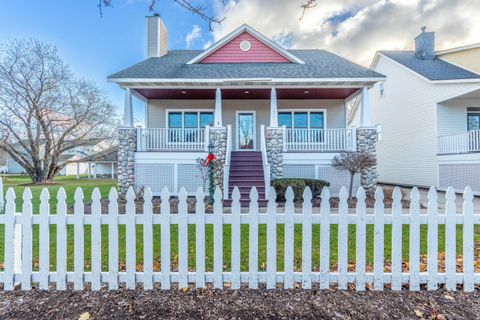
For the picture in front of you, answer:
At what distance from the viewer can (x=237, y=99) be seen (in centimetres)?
1352

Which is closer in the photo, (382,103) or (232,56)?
(232,56)

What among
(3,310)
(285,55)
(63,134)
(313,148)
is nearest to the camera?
(3,310)

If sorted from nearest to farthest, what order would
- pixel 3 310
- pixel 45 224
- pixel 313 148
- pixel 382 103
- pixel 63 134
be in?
pixel 3 310 → pixel 45 224 → pixel 313 148 → pixel 382 103 → pixel 63 134

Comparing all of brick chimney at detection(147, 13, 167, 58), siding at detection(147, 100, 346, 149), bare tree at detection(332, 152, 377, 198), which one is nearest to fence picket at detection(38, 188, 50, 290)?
bare tree at detection(332, 152, 377, 198)

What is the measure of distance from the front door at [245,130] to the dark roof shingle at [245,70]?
2.46m

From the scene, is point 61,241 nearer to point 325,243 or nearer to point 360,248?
point 325,243

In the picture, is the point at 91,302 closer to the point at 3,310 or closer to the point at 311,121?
the point at 3,310

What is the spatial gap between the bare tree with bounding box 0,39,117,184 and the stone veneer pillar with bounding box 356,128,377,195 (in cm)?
1946

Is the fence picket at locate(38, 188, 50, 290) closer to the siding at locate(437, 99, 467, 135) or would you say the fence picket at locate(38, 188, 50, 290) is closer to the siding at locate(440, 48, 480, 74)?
the siding at locate(437, 99, 467, 135)

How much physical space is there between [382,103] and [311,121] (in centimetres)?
669

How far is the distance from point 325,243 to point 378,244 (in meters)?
0.54

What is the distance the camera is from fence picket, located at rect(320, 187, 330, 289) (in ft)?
9.18

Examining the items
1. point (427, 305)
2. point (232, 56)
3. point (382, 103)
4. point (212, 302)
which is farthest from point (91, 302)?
point (382, 103)

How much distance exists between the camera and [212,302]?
2582 mm
